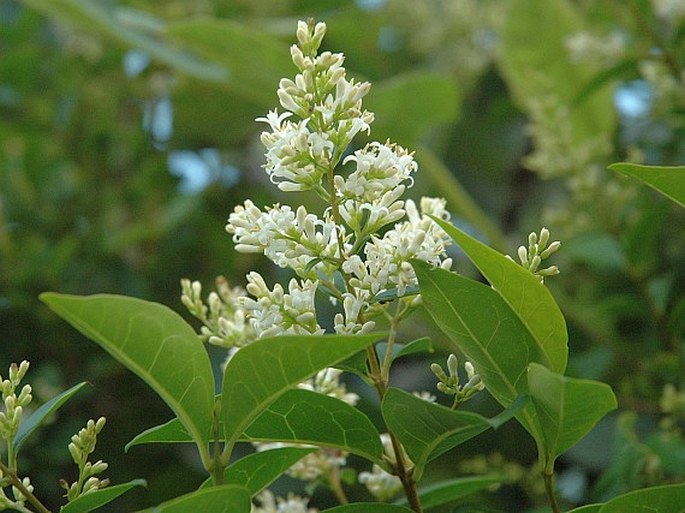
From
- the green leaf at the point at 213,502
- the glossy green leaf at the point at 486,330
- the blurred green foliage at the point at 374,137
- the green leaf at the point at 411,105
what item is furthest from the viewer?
the green leaf at the point at 411,105

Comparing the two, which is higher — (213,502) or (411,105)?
(411,105)

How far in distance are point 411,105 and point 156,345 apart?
1.32m

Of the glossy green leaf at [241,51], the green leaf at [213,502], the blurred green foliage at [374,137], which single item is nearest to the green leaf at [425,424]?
the green leaf at [213,502]

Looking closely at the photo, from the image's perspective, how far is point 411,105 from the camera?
1.91 m

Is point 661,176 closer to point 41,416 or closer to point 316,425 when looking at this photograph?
point 316,425

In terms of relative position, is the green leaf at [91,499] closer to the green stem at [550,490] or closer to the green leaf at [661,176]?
the green stem at [550,490]

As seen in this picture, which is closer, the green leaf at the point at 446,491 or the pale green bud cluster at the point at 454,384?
the pale green bud cluster at the point at 454,384

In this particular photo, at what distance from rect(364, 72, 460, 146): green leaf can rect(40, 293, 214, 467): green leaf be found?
124 cm

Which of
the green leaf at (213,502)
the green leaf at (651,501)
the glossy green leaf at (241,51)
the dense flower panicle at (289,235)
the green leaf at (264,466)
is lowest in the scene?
the green leaf at (651,501)

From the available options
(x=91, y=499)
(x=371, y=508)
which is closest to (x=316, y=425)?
(x=371, y=508)

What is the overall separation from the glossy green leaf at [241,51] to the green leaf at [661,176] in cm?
110

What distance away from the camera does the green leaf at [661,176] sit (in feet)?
2.38

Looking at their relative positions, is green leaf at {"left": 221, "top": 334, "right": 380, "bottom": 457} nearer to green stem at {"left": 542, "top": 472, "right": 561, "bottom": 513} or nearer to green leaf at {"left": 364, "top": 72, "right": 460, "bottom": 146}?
green stem at {"left": 542, "top": 472, "right": 561, "bottom": 513}

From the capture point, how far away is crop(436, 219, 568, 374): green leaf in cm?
71
